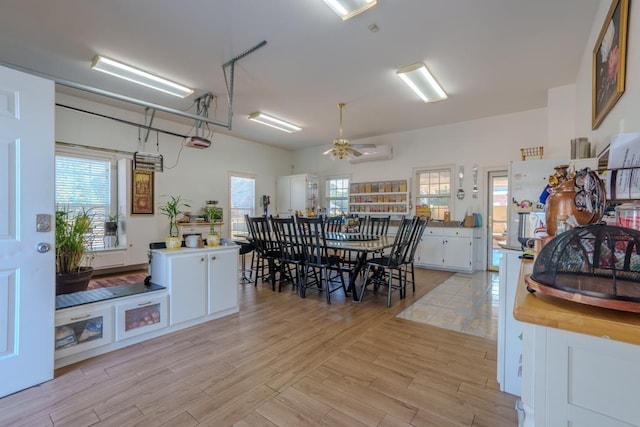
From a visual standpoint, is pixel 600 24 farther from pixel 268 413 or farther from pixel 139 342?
pixel 139 342

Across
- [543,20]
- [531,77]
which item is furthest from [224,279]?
[531,77]

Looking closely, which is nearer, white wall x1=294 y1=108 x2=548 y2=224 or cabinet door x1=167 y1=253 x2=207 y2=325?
cabinet door x1=167 y1=253 x2=207 y2=325

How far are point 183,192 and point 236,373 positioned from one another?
15.7 feet

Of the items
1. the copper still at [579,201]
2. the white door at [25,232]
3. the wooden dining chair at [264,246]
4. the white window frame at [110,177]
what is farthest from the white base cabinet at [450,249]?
the white window frame at [110,177]

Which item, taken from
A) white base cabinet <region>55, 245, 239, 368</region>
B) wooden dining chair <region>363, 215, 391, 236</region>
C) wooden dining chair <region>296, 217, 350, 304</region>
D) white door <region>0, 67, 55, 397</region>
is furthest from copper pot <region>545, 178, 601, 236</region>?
wooden dining chair <region>363, 215, 391, 236</region>

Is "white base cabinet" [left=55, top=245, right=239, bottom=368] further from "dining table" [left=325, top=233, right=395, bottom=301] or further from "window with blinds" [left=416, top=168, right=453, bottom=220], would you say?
"window with blinds" [left=416, top=168, right=453, bottom=220]

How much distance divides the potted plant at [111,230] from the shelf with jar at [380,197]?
489cm

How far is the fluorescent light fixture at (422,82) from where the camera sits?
3.60 m

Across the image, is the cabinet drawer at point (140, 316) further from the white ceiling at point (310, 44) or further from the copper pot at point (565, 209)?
the copper pot at point (565, 209)

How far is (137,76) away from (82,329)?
123 inches

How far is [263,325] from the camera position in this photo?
2.91 metres

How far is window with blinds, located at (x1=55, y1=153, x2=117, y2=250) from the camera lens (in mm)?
4555

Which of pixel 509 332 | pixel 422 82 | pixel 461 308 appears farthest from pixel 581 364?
pixel 422 82

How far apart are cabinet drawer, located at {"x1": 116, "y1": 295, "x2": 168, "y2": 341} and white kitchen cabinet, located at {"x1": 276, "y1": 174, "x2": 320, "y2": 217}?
16.2ft
